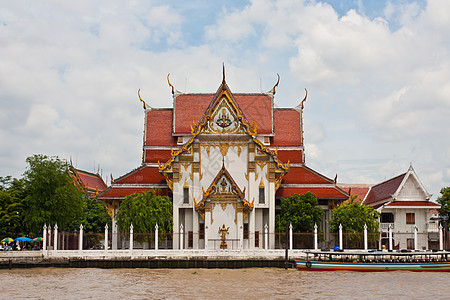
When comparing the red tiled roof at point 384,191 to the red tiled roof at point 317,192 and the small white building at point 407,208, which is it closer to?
the small white building at point 407,208

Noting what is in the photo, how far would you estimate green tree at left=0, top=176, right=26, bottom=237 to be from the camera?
41.2m

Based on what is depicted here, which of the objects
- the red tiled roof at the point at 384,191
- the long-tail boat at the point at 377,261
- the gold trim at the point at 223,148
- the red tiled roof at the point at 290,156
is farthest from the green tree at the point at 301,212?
the red tiled roof at the point at 384,191

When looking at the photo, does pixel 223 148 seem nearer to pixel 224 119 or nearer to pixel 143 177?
pixel 224 119

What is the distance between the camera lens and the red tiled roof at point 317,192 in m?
44.1

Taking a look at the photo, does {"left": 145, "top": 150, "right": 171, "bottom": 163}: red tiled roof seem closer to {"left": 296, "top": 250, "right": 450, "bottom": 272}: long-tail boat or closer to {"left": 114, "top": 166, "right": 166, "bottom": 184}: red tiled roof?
{"left": 114, "top": 166, "right": 166, "bottom": 184}: red tiled roof

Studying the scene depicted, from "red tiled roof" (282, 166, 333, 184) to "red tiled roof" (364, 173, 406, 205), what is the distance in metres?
5.76

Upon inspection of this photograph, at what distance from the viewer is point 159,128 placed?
4953 cm

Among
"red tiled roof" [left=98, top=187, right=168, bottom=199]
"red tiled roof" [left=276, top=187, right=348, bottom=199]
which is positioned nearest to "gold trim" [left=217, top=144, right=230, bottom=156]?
"red tiled roof" [left=276, top=187, right=348, bottom=199]

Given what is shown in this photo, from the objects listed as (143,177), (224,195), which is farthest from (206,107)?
(224,195)

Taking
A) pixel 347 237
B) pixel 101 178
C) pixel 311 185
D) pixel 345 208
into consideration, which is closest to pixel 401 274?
pixel 347 237

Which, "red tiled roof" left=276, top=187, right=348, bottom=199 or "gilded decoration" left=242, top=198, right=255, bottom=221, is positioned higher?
"red tiled roof" left=276, top=187, right=348, bottom=199

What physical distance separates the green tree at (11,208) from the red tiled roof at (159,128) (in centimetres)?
1040

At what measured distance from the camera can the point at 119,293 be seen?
975 inches

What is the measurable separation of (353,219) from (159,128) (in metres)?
17.2
